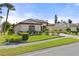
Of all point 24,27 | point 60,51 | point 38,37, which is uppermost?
point 24,27

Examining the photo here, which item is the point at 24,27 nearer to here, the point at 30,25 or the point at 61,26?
the point at 30,25

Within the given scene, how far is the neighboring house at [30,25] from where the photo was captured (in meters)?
4.24

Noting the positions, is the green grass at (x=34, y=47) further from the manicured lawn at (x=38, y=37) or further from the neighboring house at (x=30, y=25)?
the neighboring house at (x=30, y=25)

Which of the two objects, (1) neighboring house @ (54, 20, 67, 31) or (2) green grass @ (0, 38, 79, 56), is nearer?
(2) green grass @ (0, 38, 79, 56)

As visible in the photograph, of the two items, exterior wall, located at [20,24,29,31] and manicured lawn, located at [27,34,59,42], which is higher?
exterior wall, located at [20,24,29,31]

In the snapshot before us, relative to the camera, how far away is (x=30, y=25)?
4.27 m

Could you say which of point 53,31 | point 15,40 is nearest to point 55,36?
point 53,31

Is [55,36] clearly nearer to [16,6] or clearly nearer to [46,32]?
[46,32]

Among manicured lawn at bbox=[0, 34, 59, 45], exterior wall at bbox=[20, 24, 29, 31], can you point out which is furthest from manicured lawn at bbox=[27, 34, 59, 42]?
exterior wall at bbox=[20, 24, 29, 31]

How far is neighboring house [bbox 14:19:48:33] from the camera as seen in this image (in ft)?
13.9

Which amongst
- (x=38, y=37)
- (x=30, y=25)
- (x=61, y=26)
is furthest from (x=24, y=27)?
(x=61, y=26)

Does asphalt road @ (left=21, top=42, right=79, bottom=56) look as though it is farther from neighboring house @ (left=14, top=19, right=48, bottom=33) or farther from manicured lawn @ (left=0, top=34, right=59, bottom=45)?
neighboring house @ (left=14, top=19, right=48, bottom=33)

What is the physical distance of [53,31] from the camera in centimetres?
430

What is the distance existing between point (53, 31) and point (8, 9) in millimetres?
668
